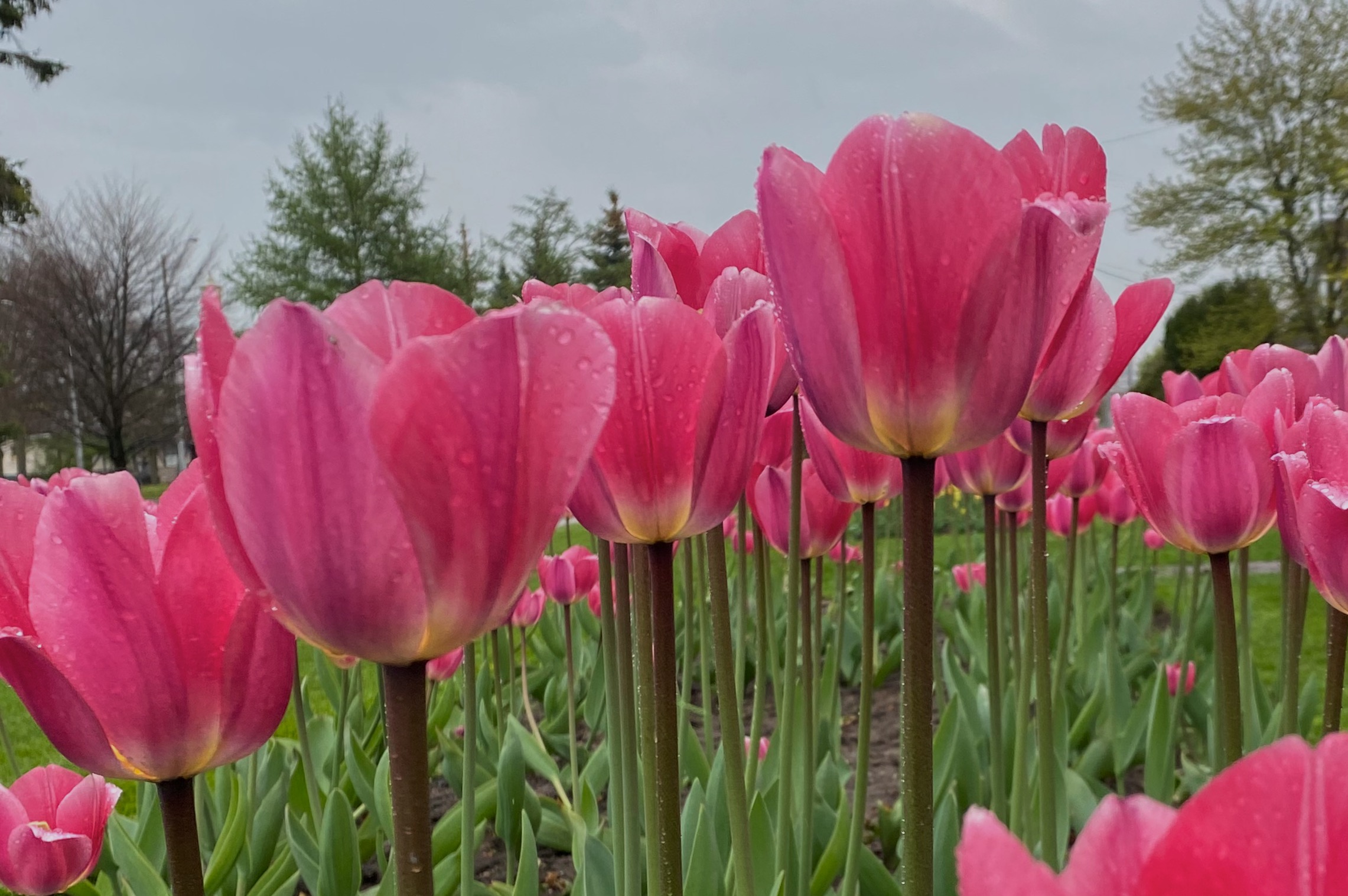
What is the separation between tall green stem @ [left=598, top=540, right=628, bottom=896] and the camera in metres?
1.01

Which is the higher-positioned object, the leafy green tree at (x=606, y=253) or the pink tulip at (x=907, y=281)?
the leafy green tree at (x=606, y=253)

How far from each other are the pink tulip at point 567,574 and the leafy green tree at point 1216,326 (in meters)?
20.7

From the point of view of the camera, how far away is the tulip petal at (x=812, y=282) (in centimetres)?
58

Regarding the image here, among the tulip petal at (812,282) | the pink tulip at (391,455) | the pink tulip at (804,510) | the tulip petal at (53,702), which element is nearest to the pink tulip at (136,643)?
the tulip petal at (53,702)

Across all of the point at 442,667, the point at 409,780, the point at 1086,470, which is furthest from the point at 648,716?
the point at 1086,470

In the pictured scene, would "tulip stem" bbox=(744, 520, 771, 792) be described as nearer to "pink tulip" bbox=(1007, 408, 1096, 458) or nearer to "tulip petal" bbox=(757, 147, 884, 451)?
"pink tulip" bbox=(1007, 408, 1096, 458)

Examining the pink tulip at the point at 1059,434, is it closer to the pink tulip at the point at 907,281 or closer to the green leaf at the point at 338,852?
the pink tulip at the point at 907,281

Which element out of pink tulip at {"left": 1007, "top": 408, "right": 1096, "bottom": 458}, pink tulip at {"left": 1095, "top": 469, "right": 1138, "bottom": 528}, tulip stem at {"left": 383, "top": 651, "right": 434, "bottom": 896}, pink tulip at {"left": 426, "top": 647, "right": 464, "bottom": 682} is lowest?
pink tulip at {"left": 426, "top": 647, "right": 464, "bottom": 682}

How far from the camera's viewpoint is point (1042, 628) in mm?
958

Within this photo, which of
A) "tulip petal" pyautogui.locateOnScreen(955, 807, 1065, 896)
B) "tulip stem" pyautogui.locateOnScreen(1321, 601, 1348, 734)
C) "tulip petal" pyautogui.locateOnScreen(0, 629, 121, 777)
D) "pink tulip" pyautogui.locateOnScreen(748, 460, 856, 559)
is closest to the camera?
"tulip petal" pyautogui.locateOnScreen(955, 807, 1065, 896)

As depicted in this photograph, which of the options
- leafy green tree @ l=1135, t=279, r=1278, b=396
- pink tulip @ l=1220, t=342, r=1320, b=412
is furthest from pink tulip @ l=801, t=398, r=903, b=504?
leafy green tree @ l=1135, t=279, r=1278, b=396

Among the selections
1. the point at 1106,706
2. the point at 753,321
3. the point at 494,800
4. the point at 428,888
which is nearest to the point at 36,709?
the point at 428,888

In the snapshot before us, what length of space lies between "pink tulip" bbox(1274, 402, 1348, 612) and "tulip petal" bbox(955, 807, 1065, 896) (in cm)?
64

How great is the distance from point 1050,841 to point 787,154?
77cm
